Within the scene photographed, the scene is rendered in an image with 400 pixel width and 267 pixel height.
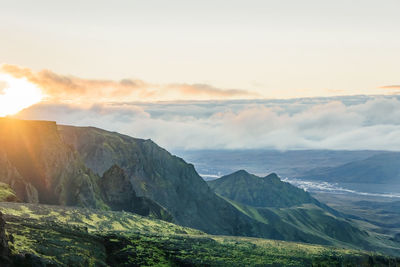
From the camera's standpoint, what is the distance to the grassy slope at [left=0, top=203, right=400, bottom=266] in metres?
101

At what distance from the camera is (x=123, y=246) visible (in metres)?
122

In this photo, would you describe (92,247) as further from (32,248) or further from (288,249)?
(288,249)

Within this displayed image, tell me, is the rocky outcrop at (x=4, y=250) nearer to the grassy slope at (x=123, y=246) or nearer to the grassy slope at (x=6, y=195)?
the grassy slope at (x=123, y=246)

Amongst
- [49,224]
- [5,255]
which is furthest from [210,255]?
[5,255]

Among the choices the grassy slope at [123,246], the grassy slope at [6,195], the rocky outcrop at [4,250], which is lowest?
Result: the grassy slope at [123,246]

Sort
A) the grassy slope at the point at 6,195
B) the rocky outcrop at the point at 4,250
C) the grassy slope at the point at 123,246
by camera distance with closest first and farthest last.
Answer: the rocky outcrop at the point at 4,250
the grassy slope at the point at 123,246
the grassy slope at the point at 6,195

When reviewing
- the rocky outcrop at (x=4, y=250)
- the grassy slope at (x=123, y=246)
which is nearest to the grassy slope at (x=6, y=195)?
the grassy slope at (x=123, y=246)

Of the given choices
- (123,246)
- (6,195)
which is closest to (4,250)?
(123,246)

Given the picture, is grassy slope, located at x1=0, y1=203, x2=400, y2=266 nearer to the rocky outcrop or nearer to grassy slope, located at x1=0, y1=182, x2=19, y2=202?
the rocky outcrop

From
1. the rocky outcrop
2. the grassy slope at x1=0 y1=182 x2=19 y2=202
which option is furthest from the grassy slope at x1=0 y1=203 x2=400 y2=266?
the grassy slope at x1=0 y1=182 x2=19 y2=202

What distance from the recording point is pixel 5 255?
270 ft

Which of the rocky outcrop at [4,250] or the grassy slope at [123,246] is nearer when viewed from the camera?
the rocky outcrop at [4,250]

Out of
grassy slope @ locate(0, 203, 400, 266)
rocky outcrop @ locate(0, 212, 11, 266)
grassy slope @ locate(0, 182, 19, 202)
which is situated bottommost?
grassy slope @ locate(0, 203, 400, 266)

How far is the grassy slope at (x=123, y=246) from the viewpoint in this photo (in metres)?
101
